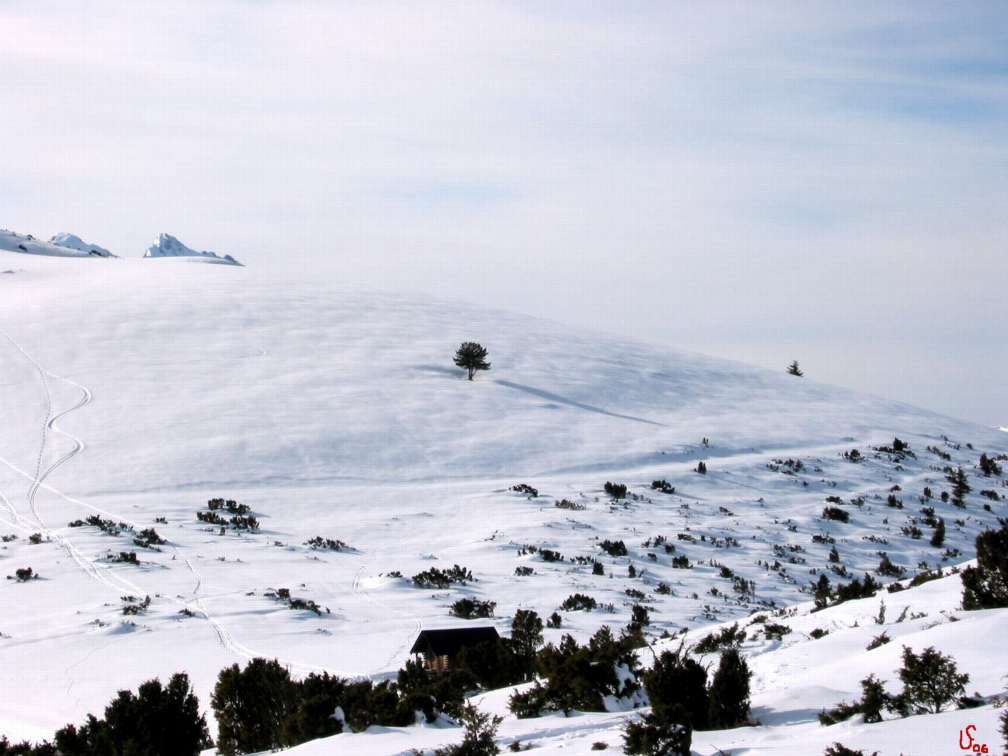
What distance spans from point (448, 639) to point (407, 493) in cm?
1701

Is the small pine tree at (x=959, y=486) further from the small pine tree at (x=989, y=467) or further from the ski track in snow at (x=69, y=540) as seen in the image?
the ski track in snow at (x=69, y=540)

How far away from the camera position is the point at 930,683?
1004 cm

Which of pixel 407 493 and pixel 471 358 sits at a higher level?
pixel 471 358

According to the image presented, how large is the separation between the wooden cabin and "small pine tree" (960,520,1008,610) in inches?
309

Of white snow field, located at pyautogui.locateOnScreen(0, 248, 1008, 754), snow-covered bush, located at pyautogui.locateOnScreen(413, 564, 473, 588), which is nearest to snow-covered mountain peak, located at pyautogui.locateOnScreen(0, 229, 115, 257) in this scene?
white snow field, located at pyautogui.locateOnScreen(0, 248, 1008, 754)

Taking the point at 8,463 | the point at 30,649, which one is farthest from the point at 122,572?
the point at 8,463

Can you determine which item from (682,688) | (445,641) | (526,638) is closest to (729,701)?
(682,688)

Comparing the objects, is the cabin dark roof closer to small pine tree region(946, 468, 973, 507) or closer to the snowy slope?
the snowy slope

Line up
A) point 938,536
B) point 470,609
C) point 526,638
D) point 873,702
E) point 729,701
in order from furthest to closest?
1. point 938,536
2. point 470,609
3. point 526,638
4. point 729,701
5. point 873,702

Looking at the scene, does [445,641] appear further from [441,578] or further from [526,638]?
[441,578]

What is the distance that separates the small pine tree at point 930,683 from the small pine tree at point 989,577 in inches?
164

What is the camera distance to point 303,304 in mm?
63156

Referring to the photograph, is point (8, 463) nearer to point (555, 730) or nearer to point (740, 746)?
point (555, 730)

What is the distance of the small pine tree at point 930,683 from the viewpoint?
32.6 feet
